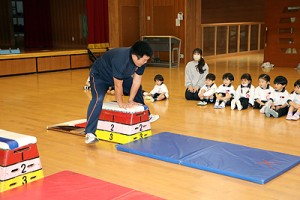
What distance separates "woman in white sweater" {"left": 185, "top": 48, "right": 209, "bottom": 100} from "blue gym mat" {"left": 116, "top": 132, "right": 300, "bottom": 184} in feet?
7.92

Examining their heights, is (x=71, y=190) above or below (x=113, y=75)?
below

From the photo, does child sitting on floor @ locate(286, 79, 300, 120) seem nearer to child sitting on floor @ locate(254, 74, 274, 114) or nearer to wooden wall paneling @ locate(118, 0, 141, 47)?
child sitting on floor @ locate(254, 74, 274, 114)

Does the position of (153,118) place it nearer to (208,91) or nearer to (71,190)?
(208,91)

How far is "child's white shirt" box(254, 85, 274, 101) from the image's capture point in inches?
228

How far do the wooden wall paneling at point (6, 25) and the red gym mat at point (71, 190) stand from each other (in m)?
14.9

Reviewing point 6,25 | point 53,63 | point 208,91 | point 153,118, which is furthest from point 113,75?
point 6,25

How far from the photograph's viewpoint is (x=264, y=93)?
5.84m

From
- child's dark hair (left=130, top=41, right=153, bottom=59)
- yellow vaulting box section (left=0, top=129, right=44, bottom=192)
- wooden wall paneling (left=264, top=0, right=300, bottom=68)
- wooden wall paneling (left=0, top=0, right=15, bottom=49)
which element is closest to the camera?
yellow vaulting box section (left=0, top=129, right=44, bottom=192)

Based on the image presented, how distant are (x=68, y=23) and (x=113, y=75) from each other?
12.9 m

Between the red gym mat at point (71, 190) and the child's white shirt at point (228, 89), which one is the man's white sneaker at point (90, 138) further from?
the child's white shirt at point (228, 89)

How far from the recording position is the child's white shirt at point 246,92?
6070mm

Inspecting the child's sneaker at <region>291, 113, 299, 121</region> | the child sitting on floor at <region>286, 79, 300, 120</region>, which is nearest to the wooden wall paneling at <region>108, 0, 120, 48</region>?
the child sitting on floor at <region>286, 79, 300, 120</region>

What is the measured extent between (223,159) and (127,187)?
3.28ft

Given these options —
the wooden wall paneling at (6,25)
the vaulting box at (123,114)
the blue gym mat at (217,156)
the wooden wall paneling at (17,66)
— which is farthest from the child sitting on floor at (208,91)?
the wooden wall paneling at (6,25)
